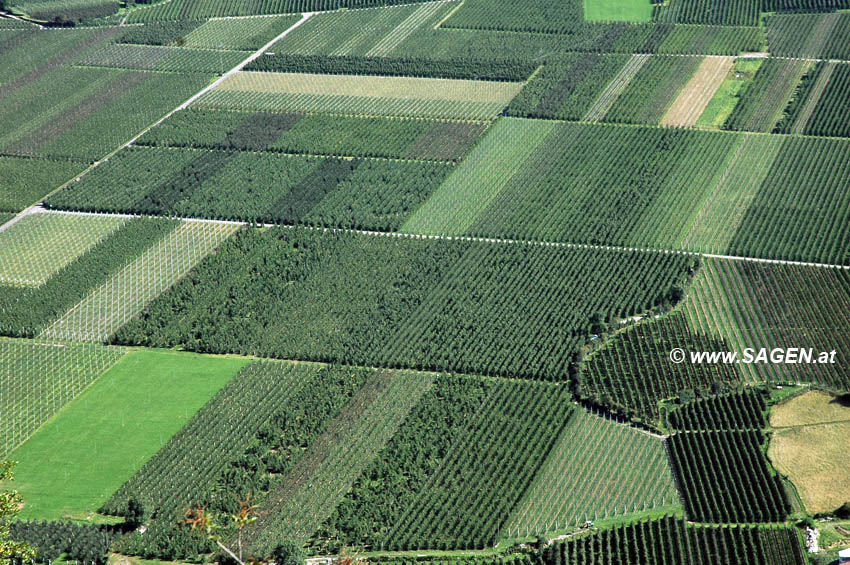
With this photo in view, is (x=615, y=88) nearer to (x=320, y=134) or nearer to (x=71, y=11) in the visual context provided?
(x=320, y=134)

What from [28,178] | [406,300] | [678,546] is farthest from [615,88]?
[678,546]

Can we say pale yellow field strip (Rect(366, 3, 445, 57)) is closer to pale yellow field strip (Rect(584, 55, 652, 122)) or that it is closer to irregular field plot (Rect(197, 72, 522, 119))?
irregular field plot (Rect(197, 72, 522, 119))

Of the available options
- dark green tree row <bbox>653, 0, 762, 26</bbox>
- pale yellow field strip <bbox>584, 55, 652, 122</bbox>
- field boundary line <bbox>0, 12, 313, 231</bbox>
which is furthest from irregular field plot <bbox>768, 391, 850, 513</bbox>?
dark green tree row <bbox>653, 0, 762, 26</bbox>

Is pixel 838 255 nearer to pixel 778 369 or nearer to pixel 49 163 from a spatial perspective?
pixel 778 369

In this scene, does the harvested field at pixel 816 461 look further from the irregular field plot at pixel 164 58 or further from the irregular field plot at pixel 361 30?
the irregular field plot at pixel 164 58

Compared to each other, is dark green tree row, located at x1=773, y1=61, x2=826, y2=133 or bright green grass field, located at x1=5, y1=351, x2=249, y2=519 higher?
bright green grass field, located at x1=5, y1=351, x2=249, y2=519

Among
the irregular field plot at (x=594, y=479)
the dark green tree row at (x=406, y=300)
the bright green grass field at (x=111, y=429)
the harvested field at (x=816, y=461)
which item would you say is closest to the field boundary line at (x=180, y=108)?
the dark green tree row at (x=406, y=300)
